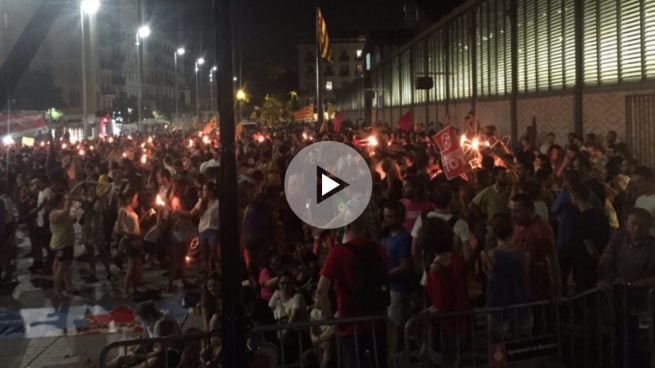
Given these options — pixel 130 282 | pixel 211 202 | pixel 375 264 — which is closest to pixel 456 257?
pixel 375 264

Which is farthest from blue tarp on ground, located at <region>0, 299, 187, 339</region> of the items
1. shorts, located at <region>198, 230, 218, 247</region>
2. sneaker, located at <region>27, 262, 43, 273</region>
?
sneaker, located at <region>27, 262, 43, 273</region>

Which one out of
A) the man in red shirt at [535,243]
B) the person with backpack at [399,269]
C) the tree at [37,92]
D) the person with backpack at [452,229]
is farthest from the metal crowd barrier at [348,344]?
the tree at [37,92]

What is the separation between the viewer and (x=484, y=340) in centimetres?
693

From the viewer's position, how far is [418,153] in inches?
553

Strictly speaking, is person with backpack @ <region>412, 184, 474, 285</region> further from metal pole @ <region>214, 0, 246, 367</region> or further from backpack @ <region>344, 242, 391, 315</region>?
metal pole @ <region>214, 0, 246, 367</region>

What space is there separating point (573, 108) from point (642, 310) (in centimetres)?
1428

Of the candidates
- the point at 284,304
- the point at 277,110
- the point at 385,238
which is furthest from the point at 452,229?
the point at 277,110

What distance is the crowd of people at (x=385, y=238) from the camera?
21.0 ft

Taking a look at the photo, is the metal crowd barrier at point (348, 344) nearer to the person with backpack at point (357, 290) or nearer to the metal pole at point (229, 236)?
the person with backpack at point (357, 290)

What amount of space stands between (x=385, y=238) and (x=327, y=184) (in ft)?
15.8

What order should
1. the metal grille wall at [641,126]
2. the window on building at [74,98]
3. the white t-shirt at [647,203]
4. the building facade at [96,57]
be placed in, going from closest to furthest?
the white t-shirt at [647,203] → the metal grille wall at [641,126] → the building facade at [96,57] → the window on building at [74,98]

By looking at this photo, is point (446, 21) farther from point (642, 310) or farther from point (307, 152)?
point (642, 310)

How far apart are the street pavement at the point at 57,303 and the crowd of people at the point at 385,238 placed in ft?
0.78

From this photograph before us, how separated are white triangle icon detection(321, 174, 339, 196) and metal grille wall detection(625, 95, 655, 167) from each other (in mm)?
7003
